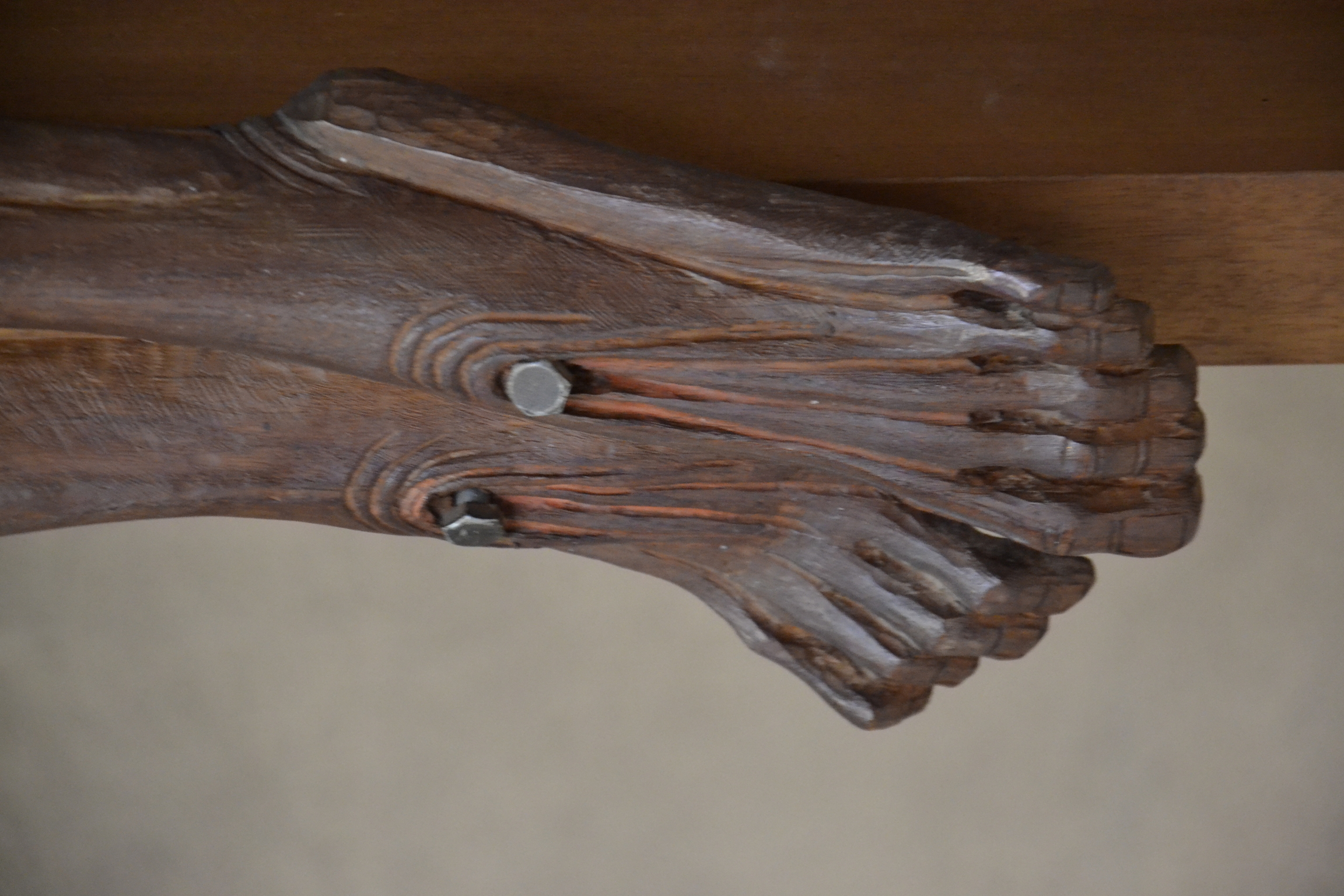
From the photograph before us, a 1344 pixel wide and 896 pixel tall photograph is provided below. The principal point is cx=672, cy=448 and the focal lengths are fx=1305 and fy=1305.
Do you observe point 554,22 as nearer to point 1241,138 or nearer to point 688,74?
point 688,74

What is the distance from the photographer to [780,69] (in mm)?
740

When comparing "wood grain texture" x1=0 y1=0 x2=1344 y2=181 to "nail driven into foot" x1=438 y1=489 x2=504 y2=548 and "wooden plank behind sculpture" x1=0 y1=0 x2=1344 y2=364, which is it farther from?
"nail driven into foot" x1=438 y1=489 x2=504 y2=548

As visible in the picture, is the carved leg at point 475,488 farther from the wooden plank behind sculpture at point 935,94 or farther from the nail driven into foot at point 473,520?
the wooden plank behind sculpture at point 935,94

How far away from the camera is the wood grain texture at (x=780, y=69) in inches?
28.0

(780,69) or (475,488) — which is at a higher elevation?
(780,69)

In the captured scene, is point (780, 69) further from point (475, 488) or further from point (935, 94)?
point (475, 488)

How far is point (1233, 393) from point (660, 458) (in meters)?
0.98

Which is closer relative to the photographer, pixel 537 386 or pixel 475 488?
pixel 537 386

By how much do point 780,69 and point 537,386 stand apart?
248 mm

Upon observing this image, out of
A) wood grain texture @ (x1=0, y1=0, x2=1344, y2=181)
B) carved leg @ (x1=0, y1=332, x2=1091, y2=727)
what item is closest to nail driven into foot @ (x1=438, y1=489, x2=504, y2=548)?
carved leg @ (x1=0, y1=332, x2=1091, y2=727)

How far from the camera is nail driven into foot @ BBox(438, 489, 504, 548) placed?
0.72 m

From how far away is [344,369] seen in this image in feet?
2.15

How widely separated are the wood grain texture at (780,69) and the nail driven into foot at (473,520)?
0.22 meters

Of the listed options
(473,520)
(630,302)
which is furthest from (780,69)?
(473,520)
